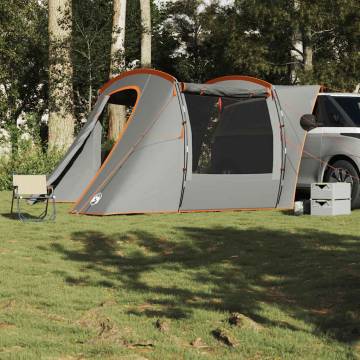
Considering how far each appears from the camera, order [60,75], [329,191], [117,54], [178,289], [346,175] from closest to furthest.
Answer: [178,289], [329,191], [346,175], [60,75], [117,54]

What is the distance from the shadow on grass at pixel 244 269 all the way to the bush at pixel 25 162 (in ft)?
25.7

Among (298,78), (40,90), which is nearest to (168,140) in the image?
(298,78)

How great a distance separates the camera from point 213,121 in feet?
40.8

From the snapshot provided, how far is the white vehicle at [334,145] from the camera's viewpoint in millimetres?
12180

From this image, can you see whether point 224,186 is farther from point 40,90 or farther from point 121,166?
point 40,90

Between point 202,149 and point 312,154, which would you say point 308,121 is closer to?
point 312,154

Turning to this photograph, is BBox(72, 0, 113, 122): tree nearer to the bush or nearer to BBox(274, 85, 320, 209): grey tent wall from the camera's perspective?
the bush

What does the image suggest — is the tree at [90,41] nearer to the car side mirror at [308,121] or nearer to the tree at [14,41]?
the tree at [14,41]

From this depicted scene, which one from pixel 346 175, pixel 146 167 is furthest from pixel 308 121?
pixel 146 167

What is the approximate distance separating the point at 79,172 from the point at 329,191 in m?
4.82

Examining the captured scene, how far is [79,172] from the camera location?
13977 millimetres

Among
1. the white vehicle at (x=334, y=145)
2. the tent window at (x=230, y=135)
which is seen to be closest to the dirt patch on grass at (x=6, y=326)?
the tent window at (x=230, y=135)

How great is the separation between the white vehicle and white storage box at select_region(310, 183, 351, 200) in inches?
24.5

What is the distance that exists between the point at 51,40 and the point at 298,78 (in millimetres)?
12920
